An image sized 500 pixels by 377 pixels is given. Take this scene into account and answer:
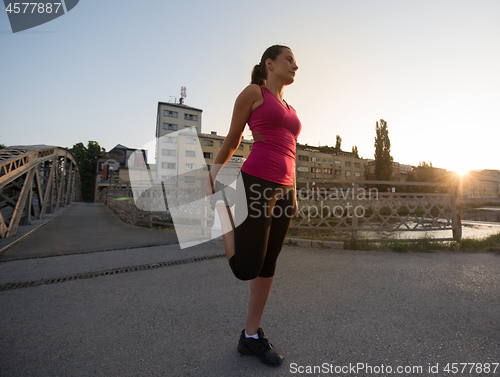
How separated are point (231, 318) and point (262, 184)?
1305 mm

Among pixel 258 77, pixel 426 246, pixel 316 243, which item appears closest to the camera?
pixel 258 77

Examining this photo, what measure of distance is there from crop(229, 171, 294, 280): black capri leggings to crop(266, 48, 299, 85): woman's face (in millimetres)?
736

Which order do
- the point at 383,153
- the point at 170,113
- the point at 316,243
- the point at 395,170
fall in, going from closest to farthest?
the point at 316,243 → the point at 383,153 → the point at 170,113 → the point at 395,170

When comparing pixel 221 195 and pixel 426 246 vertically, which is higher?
pixel 221 195

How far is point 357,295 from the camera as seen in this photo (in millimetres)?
2559

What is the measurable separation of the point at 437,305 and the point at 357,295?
0.70m

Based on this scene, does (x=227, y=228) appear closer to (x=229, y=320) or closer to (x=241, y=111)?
(x=241, y=111)

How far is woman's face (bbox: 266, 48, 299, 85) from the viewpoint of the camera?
1.65m

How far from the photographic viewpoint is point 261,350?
1515mm

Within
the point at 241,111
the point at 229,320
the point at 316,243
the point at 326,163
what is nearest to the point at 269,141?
the point at 241,111

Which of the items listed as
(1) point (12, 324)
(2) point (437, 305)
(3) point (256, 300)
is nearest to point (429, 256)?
(2) point (437, 305)

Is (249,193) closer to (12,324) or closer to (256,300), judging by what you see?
(256,300)

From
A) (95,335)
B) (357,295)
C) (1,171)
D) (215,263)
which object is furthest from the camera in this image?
(1,171)

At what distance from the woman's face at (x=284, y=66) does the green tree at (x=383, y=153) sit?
45.4 m
